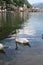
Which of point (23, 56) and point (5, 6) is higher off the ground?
point (23, 56)

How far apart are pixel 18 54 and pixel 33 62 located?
2.61 metres

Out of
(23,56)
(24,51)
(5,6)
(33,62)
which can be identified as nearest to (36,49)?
(24,51)

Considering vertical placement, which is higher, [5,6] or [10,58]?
[10,58]

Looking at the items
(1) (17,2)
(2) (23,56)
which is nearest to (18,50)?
(2) (23,56)

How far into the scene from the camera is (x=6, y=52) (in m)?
22.4

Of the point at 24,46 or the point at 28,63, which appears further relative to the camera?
the point at 24,46

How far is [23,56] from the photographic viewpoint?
69.3 feet

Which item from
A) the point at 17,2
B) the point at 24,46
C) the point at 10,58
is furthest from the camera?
the point at 17,2

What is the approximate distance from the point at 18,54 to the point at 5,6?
112152 mm

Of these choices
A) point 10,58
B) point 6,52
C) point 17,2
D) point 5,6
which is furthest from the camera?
point 17,2

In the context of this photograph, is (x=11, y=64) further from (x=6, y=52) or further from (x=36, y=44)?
(x=36, y=44)

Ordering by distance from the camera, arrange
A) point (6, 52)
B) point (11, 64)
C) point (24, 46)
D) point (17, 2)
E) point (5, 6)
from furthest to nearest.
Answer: point (17, 2)
point (5, 6)
point (24, 46)
point (6, 52)
point (11, 64)

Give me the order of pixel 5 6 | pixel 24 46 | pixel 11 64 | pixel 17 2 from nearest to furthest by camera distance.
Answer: pixel 11 64 < pixel 24 46 < pixel 5 6 < pixel 17 2

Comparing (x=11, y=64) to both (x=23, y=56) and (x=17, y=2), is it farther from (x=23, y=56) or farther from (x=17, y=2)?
(x=17, y=2)
